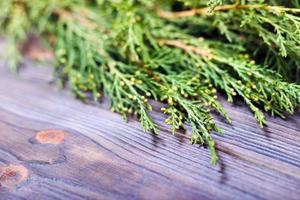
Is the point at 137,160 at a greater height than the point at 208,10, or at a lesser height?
lesser

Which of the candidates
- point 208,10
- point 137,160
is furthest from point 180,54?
point 137,160

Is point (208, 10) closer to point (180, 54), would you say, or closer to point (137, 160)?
point (180, 54)

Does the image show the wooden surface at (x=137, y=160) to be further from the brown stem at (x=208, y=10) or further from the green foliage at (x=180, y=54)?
the brown stem at (x=208, y=10)

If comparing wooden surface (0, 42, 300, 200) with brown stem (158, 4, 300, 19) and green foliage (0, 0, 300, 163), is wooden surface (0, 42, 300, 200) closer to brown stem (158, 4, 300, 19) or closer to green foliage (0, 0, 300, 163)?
green foliage (0, 0, 300, 163)

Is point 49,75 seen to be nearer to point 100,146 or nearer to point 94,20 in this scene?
point 94,20

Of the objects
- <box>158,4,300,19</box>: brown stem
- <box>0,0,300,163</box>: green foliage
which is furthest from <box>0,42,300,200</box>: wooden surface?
<box>158,4,300,19</box>: brown stem

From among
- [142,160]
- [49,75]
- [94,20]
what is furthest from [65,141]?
[94,20]

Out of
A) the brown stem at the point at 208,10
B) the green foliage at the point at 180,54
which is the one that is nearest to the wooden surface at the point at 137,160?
the green foliage at the point at 180,54
